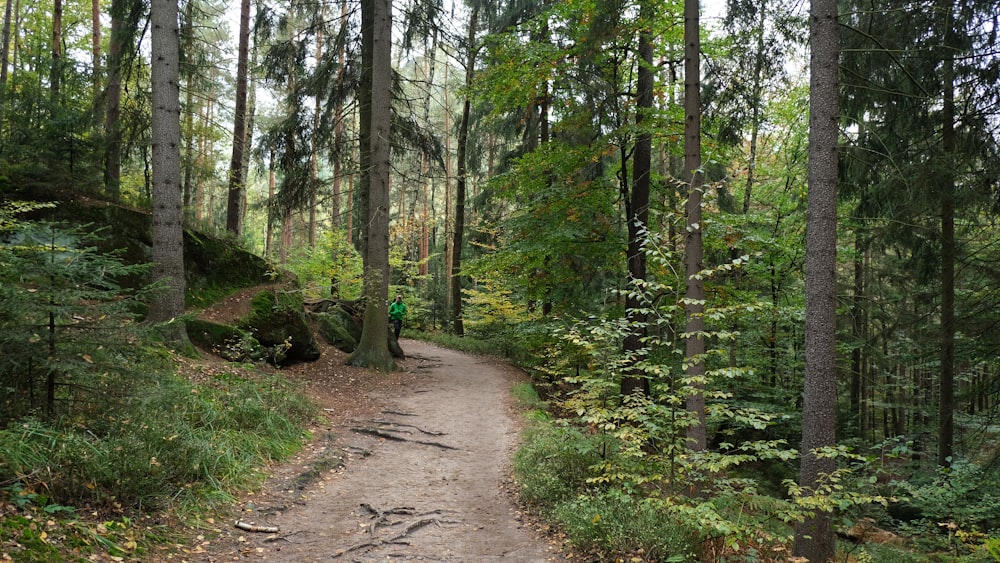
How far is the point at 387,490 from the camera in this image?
6.31 m

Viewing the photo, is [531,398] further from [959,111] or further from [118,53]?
[118,53]

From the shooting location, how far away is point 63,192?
9461mm

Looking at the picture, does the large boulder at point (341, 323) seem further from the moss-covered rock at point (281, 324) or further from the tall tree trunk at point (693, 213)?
the tall tree trunk at point (693, 213)

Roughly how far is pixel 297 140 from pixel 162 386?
10.3 m

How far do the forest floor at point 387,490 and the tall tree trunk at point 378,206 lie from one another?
45.2 inches

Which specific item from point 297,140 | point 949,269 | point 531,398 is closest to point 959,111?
point 949,269

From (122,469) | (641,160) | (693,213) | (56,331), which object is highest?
(641,160)

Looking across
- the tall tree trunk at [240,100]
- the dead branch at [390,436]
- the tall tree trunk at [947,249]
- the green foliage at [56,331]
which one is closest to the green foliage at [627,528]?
the dead branch at [390,436]

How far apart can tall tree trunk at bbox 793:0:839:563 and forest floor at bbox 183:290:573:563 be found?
2685 millimetres

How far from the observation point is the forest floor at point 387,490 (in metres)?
4.75

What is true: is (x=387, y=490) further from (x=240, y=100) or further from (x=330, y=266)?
(x=330, y=266)

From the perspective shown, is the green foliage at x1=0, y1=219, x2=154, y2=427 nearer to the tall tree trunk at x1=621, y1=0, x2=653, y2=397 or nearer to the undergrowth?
the undergrowth

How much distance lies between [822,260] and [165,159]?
935cm

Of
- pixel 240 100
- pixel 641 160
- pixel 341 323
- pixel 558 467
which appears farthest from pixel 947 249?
pixel 240 100
